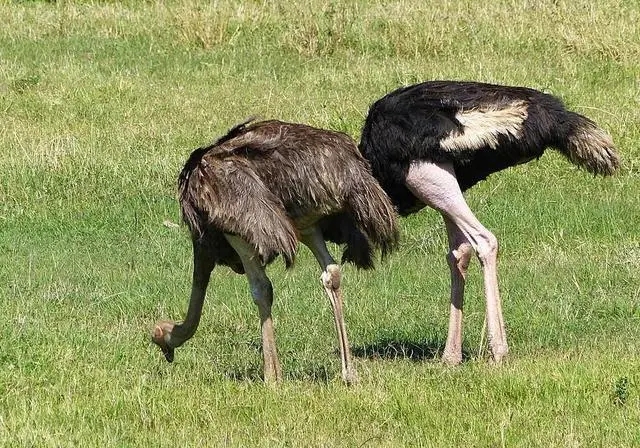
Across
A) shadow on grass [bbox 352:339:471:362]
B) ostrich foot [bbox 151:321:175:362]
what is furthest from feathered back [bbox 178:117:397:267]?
shadow on grass [bbox 352:339:471:362]

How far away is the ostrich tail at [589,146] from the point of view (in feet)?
23.7

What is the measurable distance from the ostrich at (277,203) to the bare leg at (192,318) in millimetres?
15

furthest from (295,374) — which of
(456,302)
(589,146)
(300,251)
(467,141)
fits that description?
(300,251)

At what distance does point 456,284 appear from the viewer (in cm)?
773

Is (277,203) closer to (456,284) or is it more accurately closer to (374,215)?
(374,215)

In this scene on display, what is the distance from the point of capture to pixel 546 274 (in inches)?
371

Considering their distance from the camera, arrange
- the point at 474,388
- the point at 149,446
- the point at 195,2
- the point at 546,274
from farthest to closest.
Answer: the point at 195,2 < the point at 546,274 < the point at 474,388 < the point at 149,446

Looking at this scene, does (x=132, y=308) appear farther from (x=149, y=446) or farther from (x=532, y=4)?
(x=532, y=4)

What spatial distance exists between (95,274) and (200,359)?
2.28 meters

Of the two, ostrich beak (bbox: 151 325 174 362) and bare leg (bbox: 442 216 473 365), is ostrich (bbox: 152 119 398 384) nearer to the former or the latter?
ostrich beak (bbox: 151 325 174 362)

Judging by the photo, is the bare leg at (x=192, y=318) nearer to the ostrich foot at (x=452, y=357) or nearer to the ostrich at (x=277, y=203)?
the ostrich at (x=277, y=203)

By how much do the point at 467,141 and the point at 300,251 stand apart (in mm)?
3472

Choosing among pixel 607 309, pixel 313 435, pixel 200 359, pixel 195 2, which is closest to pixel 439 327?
pixel 607 309

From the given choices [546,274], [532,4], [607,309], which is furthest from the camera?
[532,4]
